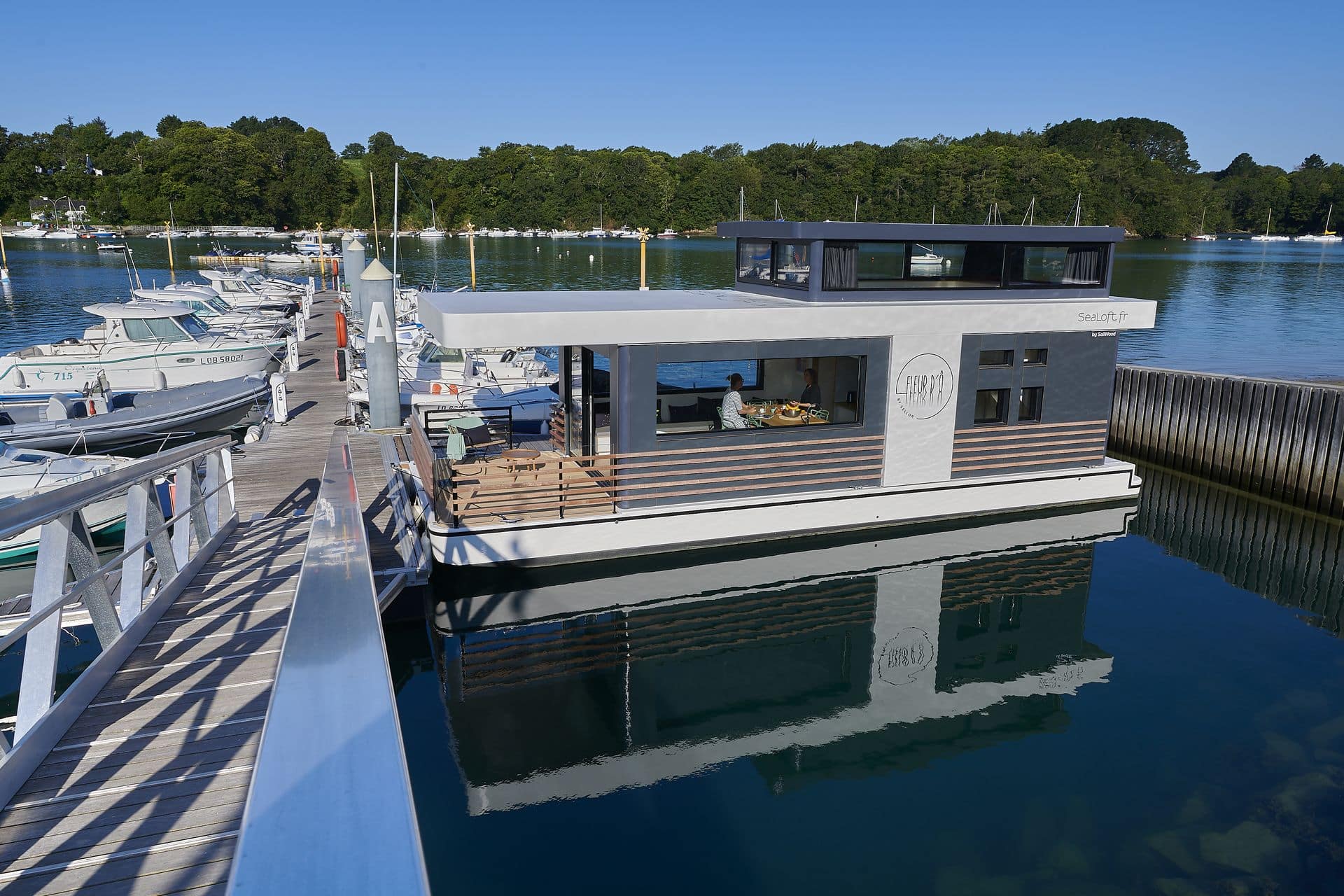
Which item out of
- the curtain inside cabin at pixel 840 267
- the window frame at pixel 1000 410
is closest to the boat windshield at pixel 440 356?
the curtain inside cabin at pixel 840 267

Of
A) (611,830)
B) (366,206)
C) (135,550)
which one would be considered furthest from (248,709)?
(366,206)

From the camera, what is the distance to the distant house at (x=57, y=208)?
5010 inches

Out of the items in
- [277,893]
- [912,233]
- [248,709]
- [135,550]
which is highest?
[912,233]

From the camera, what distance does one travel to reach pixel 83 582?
15.3ft

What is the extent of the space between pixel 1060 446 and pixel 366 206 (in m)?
134

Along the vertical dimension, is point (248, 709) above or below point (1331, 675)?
above

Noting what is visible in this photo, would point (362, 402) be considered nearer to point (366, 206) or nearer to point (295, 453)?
point (295, 453)

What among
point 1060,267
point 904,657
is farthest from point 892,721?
point 1060,267

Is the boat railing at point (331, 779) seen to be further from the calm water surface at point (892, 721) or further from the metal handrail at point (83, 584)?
the calm water surface at point (892, 721)

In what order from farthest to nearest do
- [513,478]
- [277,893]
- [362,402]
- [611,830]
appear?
[362,402], [513,478], [611,830], [277,893]

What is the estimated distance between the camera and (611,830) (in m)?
7.91

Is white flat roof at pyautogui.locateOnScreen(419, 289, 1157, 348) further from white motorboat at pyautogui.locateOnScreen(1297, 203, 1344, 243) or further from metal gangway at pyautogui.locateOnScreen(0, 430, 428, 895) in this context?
white motorboat at pyautogui.locateOnScreen(1297, 203, 1344, 243)

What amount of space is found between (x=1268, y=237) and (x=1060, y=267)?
6862 inches

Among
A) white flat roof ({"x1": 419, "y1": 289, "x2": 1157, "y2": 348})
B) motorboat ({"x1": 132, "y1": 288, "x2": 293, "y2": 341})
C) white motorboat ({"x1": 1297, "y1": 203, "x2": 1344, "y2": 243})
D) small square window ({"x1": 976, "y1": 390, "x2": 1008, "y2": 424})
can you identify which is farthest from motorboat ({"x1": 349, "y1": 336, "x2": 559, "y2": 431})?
white motorboat ({"x1": 1297, "y1": 203, "x2": 1344, "y2": 243})
